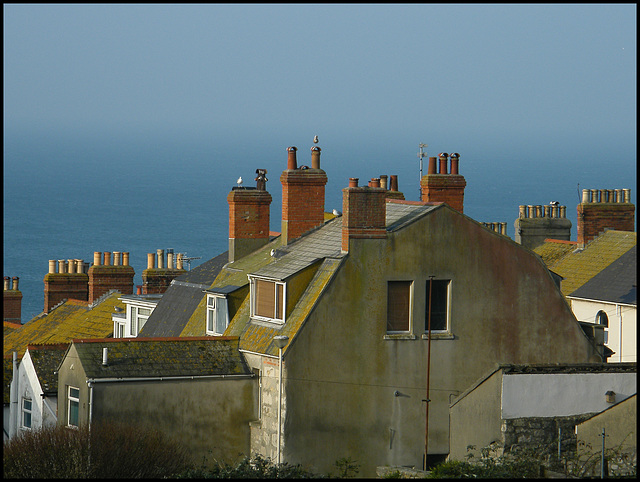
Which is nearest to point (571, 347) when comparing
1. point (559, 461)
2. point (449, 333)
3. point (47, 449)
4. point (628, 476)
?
point (449, 333)

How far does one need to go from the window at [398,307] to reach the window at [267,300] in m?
2.64

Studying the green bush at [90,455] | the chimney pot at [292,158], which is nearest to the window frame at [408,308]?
the chimney pot at [292,158]

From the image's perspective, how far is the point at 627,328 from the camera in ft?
145

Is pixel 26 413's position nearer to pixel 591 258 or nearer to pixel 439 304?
pixel 439 304

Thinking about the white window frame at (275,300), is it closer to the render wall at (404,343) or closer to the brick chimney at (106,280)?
the render wall at (404,343)

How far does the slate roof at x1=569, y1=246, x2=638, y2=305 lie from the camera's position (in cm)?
4469

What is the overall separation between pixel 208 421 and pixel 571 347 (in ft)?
33.0

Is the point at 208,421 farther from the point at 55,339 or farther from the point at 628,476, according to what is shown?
the point at 55,339

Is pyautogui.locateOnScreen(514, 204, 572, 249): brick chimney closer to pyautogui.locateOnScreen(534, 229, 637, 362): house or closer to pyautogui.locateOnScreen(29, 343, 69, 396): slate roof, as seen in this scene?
pyautogui.locateOnScreen(534, 229, 637, 362): house

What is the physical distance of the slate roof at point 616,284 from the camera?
44.7 meters

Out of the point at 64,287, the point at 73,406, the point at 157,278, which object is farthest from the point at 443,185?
the point at 64,287

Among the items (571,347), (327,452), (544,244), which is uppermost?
(544,244)

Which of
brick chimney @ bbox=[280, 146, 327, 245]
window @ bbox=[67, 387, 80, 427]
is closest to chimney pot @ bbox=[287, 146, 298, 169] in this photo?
brick chimney @ bbox=[280, 146, 327, 245]

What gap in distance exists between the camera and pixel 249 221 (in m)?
40.0
